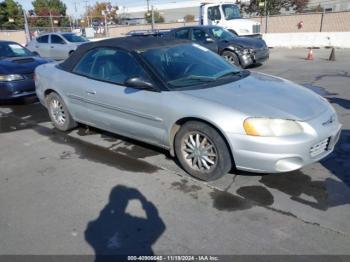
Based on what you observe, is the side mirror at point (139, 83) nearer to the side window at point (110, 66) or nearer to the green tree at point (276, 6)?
the side window at point (110, 66)

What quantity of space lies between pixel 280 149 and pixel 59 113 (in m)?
3.85

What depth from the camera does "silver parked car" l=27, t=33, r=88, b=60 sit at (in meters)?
15.5

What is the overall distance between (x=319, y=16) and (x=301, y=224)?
24.0 m

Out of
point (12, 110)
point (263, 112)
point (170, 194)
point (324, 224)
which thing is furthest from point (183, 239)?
point (12, 110)

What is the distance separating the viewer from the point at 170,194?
361cm

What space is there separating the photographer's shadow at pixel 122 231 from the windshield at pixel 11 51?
6855mm

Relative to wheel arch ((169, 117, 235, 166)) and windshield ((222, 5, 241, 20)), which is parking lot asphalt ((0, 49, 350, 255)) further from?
windshield ((222, 5, 241, 20))

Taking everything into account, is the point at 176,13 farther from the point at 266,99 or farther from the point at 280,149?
the point at 280,149

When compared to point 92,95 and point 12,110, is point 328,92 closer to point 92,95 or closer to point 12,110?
point 92,95

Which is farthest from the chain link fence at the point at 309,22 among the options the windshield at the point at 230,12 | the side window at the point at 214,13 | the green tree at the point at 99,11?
the green tree at the point at 99,11

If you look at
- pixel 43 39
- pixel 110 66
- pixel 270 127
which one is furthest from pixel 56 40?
pixel 270 127

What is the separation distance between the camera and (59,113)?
5.72 meters

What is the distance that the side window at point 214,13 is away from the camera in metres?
17.3

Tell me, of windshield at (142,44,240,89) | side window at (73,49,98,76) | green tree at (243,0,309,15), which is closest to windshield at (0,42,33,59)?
side window at (73,49,98,76)
